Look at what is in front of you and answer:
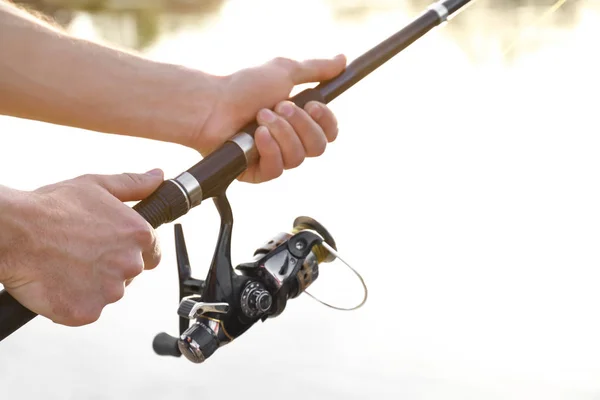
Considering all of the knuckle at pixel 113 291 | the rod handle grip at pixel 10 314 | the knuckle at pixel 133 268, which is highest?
the knuckle at pixel 133 268

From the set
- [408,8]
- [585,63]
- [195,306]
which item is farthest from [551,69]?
[195,306]

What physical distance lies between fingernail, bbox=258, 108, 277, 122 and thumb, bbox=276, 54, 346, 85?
0.47 feet

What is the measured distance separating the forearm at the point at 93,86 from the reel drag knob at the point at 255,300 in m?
0.41

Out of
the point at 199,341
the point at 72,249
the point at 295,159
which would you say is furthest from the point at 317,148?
the point at 72,249

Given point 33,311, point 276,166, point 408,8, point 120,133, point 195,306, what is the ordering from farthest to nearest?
1. point 408,8
2. point 120,133
3. point 276,166
4. point 195,306
5. point 33,311

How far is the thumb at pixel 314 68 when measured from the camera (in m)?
1.66

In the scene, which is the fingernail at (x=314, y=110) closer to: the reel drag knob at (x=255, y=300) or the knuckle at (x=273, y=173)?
the knuckle at (x=273, y=173)

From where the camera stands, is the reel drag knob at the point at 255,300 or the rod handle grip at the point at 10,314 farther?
the reel drag knob at the point at 255,300

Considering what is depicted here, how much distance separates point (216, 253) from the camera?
4.47 ft

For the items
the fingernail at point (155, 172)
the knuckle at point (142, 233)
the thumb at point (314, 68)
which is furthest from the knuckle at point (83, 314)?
the thumb at point (314, 68)

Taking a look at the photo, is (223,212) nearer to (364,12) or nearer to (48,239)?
(48,239)

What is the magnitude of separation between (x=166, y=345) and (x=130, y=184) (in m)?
0.27

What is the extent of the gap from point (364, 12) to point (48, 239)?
4483 millimetres

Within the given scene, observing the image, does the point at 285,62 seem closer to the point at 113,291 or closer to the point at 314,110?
the point at 314,110
